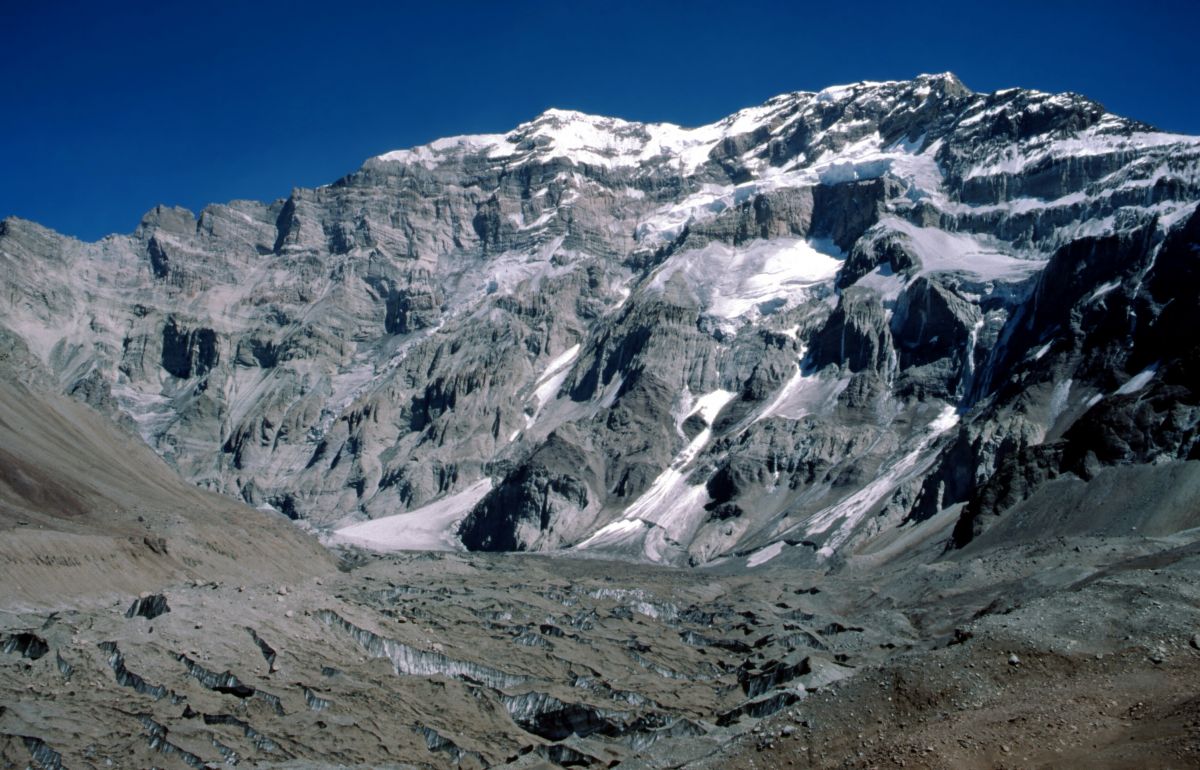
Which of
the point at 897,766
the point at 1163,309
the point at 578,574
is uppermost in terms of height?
the point at 1163,309

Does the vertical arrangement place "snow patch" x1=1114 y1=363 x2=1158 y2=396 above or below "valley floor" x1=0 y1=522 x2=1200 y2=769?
above

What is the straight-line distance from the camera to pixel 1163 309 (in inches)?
7023

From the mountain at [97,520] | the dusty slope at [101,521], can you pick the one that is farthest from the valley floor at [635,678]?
the dusty slope at [101,521]

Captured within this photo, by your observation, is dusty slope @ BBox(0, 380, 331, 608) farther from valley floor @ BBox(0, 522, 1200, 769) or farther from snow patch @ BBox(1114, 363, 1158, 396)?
snow patch @ BBox(1114, 363, 1158, 396)

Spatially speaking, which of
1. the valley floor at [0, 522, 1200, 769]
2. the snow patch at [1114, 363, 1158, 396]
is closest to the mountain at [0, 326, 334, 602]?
the valley floor at [0, 522, 1200, 769]

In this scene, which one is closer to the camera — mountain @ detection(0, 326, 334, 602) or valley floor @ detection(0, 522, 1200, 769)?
valley floor @ detection(0, 522, 1200, 769)

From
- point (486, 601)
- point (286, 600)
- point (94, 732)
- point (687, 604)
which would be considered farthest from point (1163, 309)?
point (94, 732)

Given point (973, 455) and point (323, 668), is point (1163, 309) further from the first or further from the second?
point (323, 668)

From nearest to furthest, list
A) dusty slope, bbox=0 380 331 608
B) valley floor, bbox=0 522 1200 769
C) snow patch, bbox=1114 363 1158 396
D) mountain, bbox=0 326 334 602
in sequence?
valley floor, bbox=0 522 1200 769, mountain, bbox=0 326 334 602, dusty slope, bbox=0 380 331 608, snow patch, bbox=1114 363 1158 396

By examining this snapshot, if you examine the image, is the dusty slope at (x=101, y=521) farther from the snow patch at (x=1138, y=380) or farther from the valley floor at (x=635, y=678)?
the snow patch at (x=1138, y=380)

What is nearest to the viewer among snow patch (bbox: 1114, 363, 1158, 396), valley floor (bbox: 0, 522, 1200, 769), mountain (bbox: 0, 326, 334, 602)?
valley floor (bbox: 0, 522, 1200, 769)

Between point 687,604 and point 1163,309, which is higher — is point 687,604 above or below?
below

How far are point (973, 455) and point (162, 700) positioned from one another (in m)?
147

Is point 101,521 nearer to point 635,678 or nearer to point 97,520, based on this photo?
point 97,520
